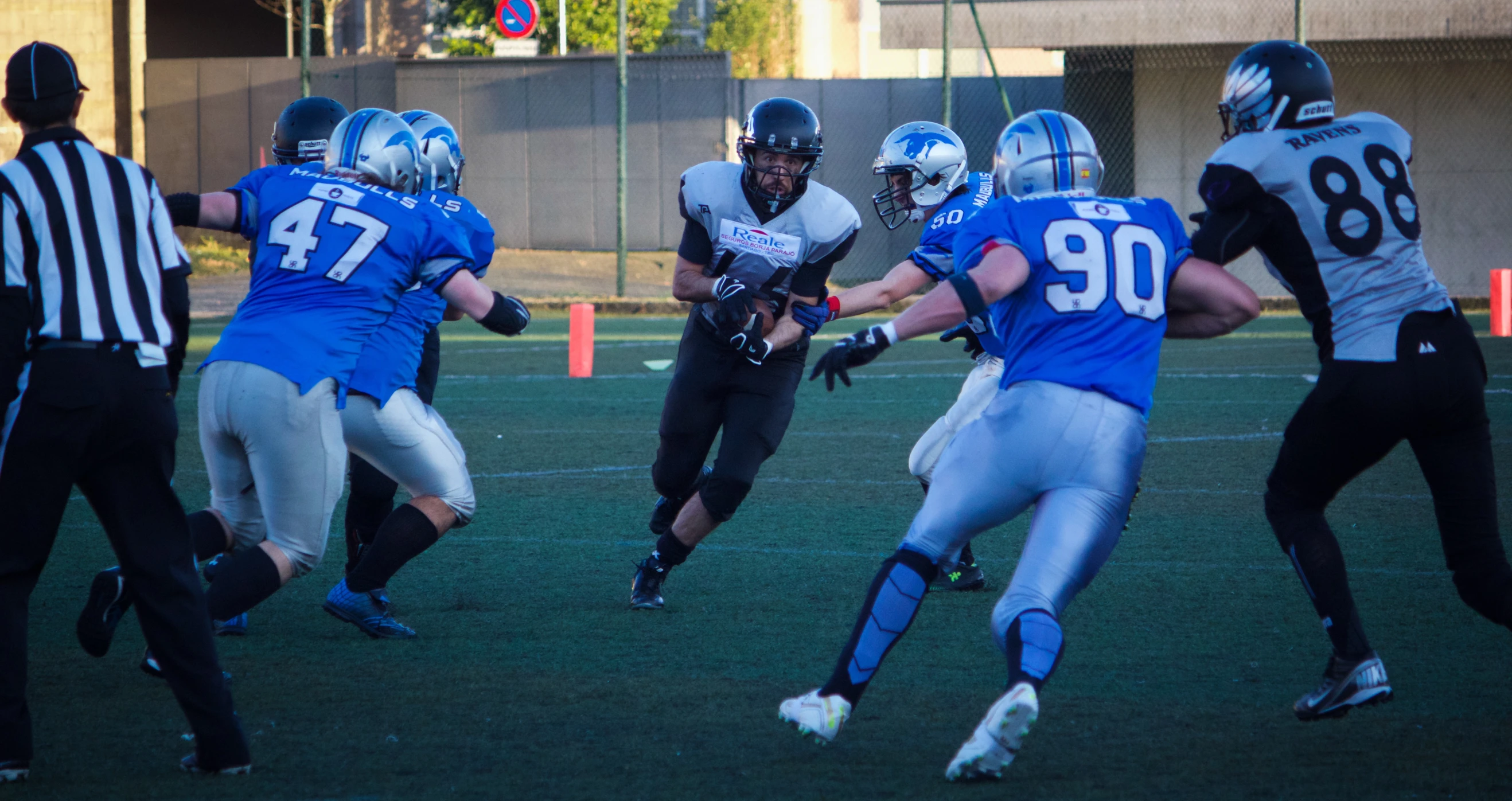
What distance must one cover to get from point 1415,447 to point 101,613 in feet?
12.6

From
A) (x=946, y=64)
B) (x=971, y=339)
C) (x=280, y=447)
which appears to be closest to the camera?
(x=280, y=447)

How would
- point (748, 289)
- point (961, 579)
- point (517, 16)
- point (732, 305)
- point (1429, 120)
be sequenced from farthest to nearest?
point (517, 16), point (1429, 120), point (961, 579), point (748, 289), point (732, 305)

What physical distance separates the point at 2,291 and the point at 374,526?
8.94ft

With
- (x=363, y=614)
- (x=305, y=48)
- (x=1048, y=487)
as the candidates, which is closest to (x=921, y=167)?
(x=1048, y=487)

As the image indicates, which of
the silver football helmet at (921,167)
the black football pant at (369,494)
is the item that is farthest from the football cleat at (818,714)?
the silver football helmet at (921,167)

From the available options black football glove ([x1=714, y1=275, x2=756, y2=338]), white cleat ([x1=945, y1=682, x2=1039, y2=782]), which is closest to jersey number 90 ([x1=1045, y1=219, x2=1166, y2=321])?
white cleat ([x1=945, y1=682, x2=1039, y2=782])

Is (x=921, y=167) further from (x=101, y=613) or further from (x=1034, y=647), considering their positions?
(x=101, y=613)

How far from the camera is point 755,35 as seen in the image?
3966 centimetres

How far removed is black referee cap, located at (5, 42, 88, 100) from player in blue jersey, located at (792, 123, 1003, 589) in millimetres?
2615

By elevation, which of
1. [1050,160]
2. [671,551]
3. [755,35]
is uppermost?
[755,35]

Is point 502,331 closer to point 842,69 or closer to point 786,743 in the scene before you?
point 786,743

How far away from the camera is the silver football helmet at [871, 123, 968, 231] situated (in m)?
6.46

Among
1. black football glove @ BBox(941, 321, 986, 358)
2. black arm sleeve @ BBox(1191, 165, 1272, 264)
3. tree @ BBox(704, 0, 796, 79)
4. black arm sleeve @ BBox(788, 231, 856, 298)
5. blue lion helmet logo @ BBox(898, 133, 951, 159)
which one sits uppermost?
tree @ BBox(704, 0, 796, 79)

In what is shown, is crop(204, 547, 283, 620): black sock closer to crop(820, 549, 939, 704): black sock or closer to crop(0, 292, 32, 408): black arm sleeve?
crop(0, 292, 32, 408): black arm sleeve
